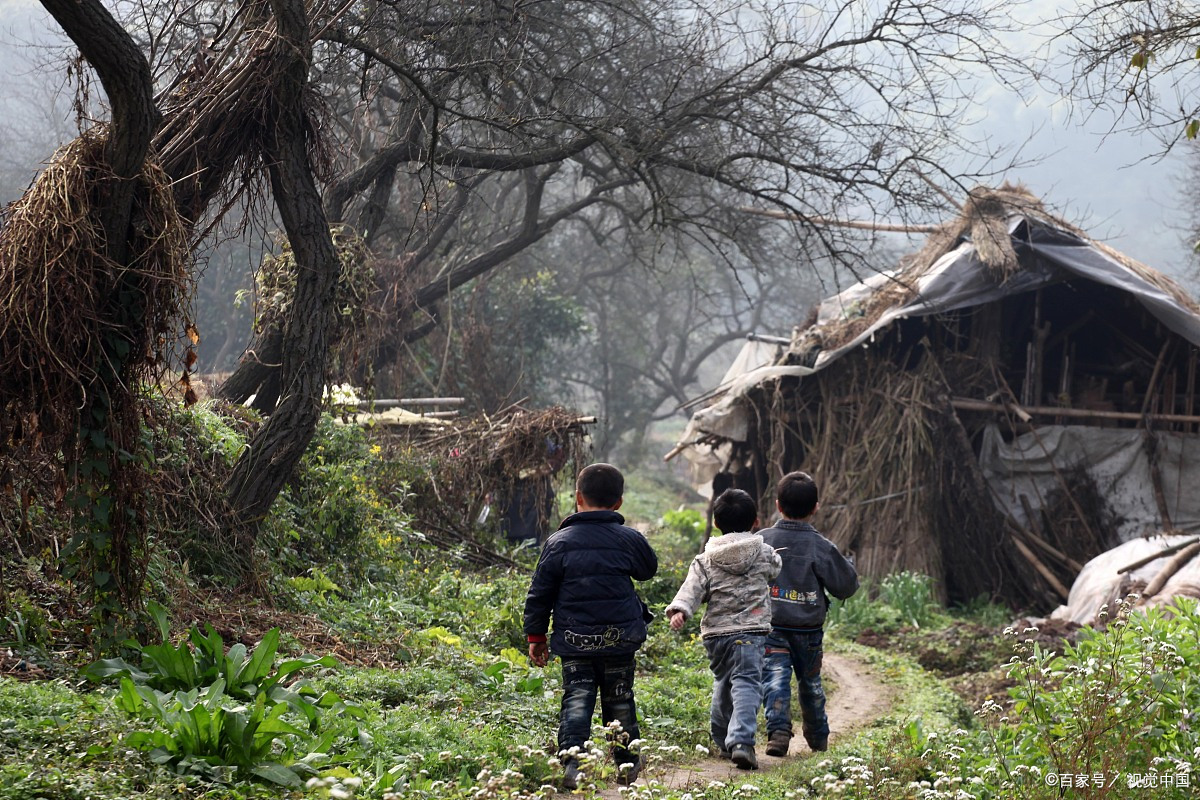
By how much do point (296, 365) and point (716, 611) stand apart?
12.7ft

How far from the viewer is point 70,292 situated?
5410 mm

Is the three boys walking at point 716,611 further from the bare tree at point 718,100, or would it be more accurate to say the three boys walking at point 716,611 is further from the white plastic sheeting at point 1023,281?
the white plastic sheeting at point 1023,281

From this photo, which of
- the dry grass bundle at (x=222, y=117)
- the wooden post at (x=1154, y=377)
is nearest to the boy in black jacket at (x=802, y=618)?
the dry grass bundle at (x=222, y=117)

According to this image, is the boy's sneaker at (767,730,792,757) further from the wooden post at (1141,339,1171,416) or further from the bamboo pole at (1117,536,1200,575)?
the wooden post at (1141,339,1171,416)

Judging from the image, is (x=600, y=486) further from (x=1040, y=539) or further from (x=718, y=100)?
(x=1040, y=539)

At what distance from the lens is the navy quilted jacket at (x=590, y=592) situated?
539 centimetres

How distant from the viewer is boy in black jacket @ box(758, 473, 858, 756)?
258 inches

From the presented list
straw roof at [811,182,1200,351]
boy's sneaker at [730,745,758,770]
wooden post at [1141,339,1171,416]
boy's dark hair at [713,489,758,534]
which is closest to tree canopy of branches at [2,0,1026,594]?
straw roof at [811,182,1200,351]

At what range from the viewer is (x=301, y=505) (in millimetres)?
10219

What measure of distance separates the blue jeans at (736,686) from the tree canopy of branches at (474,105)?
375 centimetres

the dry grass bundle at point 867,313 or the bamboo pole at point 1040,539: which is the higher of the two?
the dry grass bundle at point 867,313

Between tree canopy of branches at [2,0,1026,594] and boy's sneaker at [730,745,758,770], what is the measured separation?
403 cm

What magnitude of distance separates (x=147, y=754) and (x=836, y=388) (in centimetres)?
1214

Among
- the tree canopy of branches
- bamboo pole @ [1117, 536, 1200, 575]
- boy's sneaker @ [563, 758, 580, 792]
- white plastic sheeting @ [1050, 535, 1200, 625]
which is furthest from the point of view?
bamboo pole @ [1117, 536, 1200, 575]
